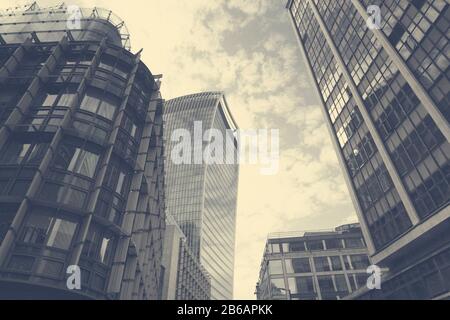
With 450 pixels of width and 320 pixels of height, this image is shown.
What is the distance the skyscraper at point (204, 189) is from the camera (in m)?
131

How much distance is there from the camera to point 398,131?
111ft

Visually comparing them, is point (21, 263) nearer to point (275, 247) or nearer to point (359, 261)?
point (275, 247)

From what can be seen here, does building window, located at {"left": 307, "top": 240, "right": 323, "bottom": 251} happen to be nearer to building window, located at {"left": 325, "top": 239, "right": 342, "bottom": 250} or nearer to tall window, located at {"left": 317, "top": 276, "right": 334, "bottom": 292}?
building window, located at {"left": 325, "top": 239, "right": 342, "bottom": 250}

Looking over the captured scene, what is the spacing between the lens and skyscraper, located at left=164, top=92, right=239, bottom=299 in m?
131

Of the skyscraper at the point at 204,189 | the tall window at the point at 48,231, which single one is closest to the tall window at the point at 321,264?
the skyscraper at the point at 204,189

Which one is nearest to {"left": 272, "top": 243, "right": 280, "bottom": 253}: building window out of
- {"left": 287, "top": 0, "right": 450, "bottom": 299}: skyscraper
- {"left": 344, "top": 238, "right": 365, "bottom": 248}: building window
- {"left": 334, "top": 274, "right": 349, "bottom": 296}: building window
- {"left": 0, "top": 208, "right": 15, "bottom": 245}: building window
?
{"left": 334, "top": 274, "right": 349, "bottom": 296}: building window

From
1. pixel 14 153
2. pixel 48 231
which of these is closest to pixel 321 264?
pixel 48 231

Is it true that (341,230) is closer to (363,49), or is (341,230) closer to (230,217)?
(363,49)

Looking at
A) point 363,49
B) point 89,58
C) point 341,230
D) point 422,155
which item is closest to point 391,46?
point 363,49

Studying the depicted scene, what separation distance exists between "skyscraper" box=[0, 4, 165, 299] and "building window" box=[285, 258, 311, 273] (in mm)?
41204

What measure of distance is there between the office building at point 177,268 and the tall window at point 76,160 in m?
41.3

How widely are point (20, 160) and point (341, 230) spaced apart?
74.6 meters

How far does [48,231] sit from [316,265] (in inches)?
2439
